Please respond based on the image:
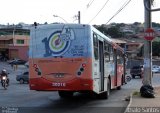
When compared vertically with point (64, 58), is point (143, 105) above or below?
below

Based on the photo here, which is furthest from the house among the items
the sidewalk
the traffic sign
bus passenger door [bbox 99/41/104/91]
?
the sidewalk

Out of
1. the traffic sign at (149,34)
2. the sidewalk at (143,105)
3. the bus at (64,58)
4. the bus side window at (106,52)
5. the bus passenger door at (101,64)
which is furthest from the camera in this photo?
the bus side window at (106,52)

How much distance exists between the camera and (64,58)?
16.9m

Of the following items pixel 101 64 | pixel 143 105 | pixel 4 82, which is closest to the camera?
pixel 143 105

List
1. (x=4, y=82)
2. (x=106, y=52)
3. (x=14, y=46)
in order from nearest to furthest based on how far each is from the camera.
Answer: (x=106, y=52)
(x=4, y=82)
(x=14, y=46)

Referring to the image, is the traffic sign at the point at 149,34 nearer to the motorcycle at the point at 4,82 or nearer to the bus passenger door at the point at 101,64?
the bus passenger door at the point at 101,64

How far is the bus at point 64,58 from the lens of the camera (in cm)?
1669

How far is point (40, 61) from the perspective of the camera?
1723 cm

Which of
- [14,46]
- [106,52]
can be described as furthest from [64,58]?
[14,46]

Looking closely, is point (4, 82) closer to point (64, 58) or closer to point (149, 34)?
point (149, 34)

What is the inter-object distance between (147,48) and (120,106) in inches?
188

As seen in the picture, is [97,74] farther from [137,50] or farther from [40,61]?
[137,50]

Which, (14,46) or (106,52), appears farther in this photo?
(14,46)

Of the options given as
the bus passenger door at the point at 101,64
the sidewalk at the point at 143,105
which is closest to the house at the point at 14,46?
the bus passenger door at the point at 101,64
